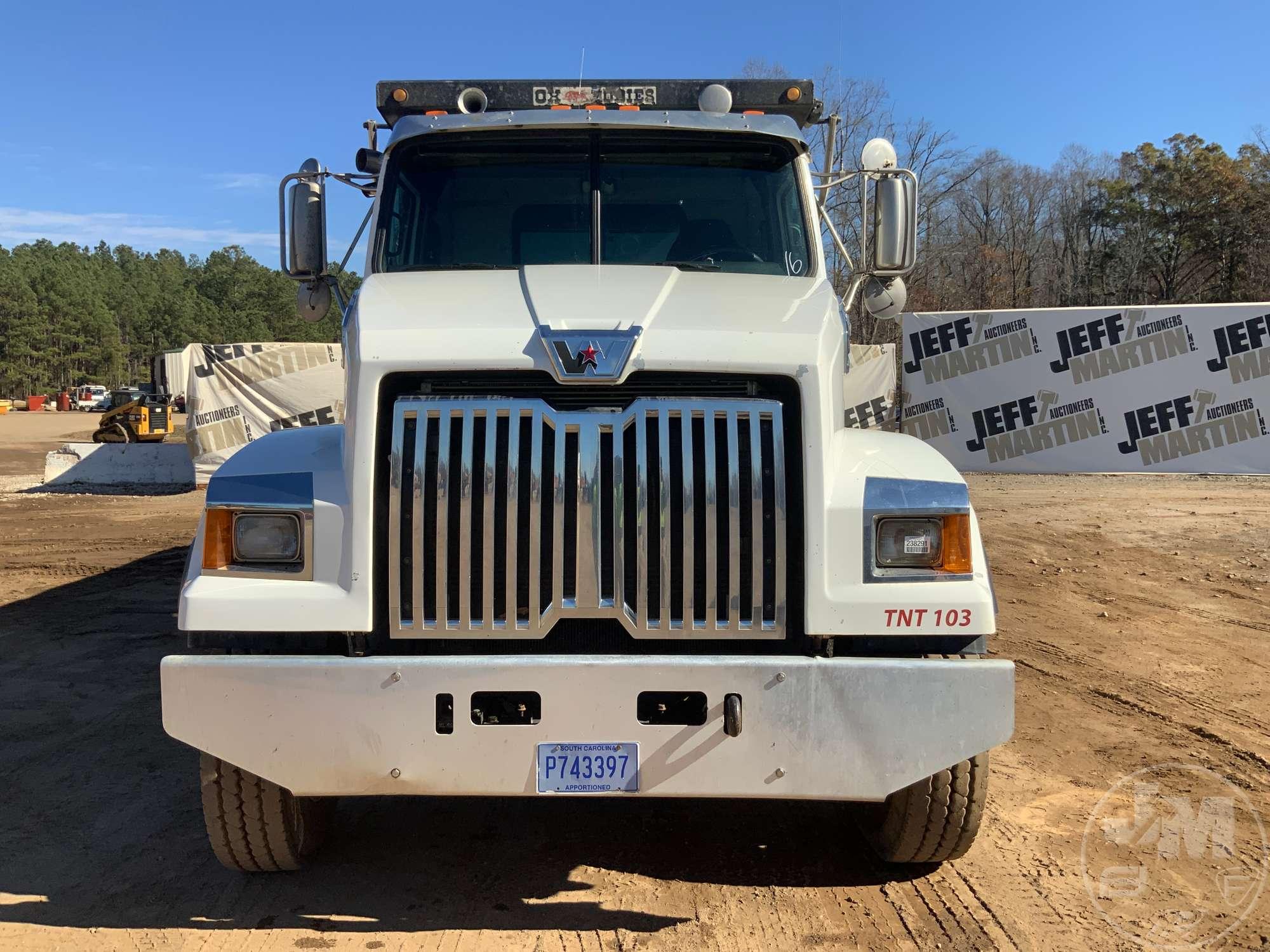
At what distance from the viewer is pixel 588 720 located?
3061 mm

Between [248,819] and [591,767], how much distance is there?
1.26 metres

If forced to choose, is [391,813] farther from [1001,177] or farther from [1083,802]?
[1001,177]

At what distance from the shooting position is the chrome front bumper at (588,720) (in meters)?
3.04

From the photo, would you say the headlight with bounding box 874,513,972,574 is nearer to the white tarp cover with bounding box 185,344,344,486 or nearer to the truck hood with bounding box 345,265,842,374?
the truck hood with bounding box 345,265,842,374

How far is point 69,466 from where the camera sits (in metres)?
17.0

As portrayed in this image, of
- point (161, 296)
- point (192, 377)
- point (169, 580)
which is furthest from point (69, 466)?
point (161, 296)

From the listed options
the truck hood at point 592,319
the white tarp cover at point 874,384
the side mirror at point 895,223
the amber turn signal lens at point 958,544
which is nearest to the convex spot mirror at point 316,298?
the truck hood at point 592,319

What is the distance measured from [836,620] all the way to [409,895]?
1.80m

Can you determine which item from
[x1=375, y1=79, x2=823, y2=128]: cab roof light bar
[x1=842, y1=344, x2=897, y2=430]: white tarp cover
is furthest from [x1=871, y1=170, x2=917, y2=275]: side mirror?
[x1=842, y1=344, x2=897, y2=430]: white tarp cover

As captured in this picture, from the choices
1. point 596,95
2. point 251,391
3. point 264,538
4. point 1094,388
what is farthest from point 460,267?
point 1094,388

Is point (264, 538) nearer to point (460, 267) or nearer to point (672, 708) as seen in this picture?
point (672, 708)

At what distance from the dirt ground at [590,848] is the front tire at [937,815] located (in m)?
0.17

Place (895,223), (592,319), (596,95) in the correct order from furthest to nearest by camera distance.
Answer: (596,95) < (895,223) < (592,319)

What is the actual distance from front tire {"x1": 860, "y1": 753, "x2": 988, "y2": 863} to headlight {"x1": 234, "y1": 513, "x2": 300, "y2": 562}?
6.92 feet
